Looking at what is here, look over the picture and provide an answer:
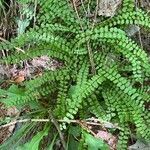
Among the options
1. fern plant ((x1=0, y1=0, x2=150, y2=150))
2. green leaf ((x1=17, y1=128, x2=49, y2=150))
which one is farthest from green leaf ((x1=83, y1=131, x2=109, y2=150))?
green leaf ((x1=17, y1=128, x2=49, y2=150))

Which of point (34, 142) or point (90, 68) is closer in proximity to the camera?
point (34, 142)

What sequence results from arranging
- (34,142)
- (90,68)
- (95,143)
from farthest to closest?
1. (90,68)
2. (34,142)
3. (95,143)

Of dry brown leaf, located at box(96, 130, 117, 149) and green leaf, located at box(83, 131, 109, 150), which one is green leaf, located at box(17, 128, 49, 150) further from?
dry brown leaf, located at box(96, 130, 117, 149)

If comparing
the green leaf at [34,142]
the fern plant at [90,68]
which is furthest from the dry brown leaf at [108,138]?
the green leaf at [34,142]

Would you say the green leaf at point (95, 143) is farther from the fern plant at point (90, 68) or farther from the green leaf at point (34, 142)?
the green leaf at point (34, 142)

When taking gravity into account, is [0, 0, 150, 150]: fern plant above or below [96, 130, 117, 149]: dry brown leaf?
above

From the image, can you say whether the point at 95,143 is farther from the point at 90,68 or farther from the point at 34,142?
the point at 90,68

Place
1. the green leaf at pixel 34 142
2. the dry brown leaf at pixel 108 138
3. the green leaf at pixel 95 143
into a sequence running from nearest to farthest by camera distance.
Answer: the green leaf at pixel 95 143
the green leaf at pixel 34 142
the dry brown leaf at pixel 108 138

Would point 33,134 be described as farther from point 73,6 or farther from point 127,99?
point 73,6

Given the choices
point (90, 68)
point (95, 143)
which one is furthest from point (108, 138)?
point (90, 68)
